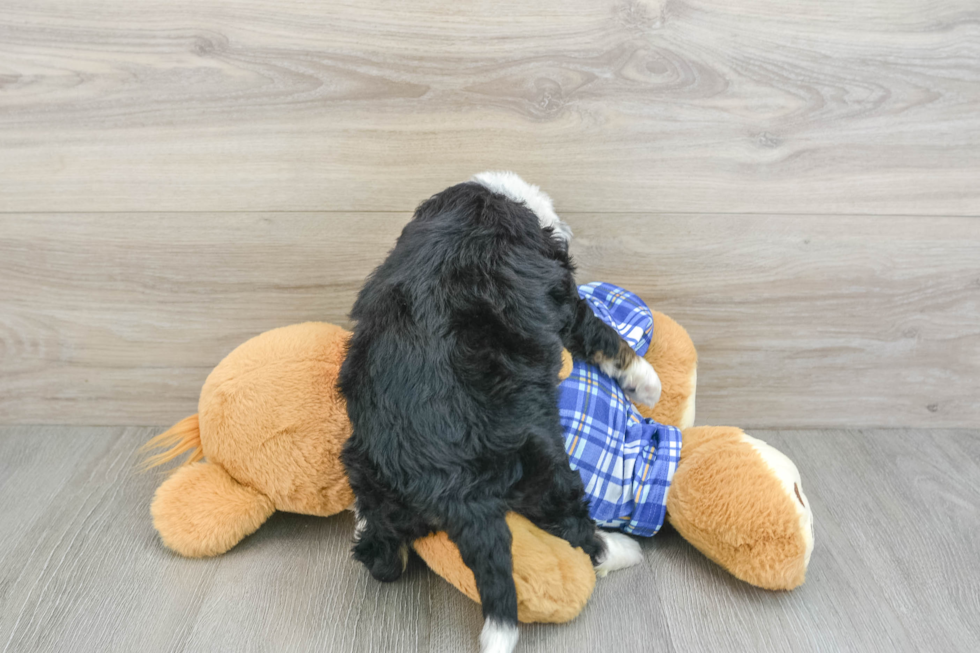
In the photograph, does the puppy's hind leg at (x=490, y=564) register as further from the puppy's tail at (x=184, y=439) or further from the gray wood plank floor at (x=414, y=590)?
the puppy's tail at (x=184, y=439)

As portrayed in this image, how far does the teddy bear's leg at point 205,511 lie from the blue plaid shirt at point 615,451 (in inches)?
21.0

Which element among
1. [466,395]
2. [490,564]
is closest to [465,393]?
[466,395]

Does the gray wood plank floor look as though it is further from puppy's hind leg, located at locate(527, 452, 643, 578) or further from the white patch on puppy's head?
the white patch on puppy's head

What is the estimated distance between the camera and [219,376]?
3.73ft

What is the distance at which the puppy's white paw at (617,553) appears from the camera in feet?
3.36

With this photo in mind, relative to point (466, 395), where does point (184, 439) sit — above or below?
below

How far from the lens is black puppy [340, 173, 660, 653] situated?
0.85 meters

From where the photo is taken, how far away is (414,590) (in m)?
1.02

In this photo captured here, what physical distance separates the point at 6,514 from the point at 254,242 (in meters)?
0.65

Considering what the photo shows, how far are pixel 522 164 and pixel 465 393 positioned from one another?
0.54 metres

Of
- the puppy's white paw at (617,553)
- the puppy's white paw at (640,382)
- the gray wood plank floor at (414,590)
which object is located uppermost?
the puppy's white paw at (640,382)

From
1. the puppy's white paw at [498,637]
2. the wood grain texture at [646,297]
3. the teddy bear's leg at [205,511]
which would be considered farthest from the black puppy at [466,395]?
the wood grain texture at [646,297]

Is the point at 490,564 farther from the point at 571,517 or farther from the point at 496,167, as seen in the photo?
the point at 496,167

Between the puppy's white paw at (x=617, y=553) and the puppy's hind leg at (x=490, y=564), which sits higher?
the puppy's hind leg at (x=490, y=564)
